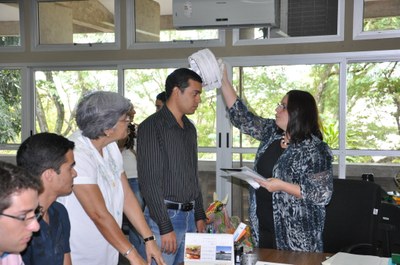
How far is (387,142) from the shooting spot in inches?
181

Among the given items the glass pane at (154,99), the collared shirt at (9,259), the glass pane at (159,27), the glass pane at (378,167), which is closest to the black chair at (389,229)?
the glass pane at (378,167)

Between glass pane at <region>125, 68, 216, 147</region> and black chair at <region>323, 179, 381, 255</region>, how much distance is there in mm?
2387

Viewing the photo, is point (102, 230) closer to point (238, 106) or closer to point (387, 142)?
point (238, 106)

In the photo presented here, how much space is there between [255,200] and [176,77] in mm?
831

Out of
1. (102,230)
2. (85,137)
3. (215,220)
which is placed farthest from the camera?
(215,220)

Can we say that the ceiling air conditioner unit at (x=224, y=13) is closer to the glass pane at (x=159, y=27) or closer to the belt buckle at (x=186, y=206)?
the glass pane at (x=159, y=27)

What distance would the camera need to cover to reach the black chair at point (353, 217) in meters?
2.68

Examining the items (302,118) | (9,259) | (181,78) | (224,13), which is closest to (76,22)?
(224,13)

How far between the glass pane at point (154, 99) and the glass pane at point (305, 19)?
3.37 feet

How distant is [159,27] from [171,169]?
2973 millimetres

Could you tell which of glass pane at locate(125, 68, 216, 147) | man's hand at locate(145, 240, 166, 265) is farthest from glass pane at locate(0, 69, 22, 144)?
man's hand at locate(145, 240, 166, 265)

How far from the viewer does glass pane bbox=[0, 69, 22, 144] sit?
5602 millimetres

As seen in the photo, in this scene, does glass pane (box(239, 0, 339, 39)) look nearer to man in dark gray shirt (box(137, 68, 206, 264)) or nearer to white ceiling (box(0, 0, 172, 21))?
white ceiling (box(0, 0, 172, 21))

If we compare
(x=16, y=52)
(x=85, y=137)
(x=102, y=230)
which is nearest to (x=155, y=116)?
(x=85, y=137)
